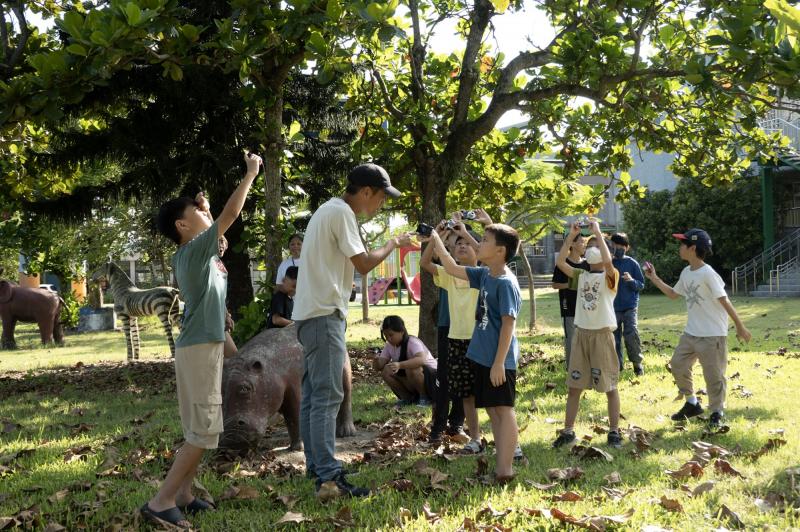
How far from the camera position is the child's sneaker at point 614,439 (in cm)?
572

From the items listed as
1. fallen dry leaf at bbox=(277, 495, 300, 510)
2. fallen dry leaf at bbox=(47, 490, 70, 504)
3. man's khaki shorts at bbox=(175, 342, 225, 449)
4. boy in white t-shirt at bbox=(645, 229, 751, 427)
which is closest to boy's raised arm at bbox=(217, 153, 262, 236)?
man's khaki shorts at bbox=(175, 342, 225, 449)

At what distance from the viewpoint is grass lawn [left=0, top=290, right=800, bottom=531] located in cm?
409

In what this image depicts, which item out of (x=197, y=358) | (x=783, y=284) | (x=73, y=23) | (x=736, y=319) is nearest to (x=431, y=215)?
(x=736, y=319)

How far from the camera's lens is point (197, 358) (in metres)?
4.11

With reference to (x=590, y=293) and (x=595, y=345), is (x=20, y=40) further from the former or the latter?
(x=595, y=345)

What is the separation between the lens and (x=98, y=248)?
883 inches

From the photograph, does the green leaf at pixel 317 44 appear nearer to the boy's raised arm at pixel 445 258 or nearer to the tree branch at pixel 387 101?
the boy's raised arm at pixel 445 258

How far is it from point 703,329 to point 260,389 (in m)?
4.11

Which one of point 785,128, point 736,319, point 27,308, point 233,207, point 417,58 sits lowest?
point 736,319

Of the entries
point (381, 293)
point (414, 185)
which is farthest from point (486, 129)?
point (381, 293)

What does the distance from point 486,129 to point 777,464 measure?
5.79 metres

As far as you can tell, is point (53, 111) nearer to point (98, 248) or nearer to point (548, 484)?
point (548, 484)

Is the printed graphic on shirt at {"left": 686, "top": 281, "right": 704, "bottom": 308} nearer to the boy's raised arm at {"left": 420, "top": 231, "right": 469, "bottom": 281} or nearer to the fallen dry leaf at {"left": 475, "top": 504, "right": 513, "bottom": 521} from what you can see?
the boy's raised arm at {"left": 420, "top": 231, "right": 469, "bottom": 281}

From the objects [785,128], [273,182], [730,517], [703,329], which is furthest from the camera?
[785,128]
